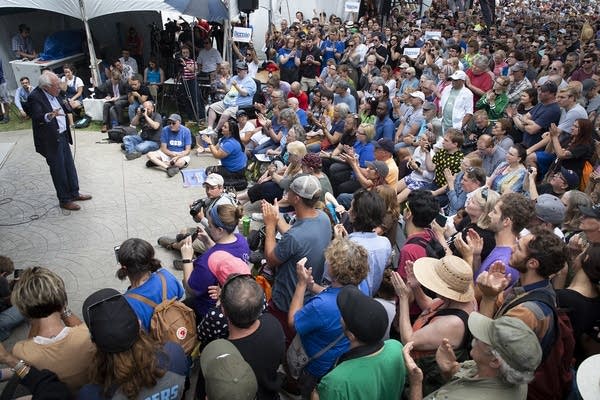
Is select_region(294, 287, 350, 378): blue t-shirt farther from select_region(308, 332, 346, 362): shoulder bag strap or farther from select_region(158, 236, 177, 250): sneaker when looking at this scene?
select_region(158, 236, 177, 250): sneaker

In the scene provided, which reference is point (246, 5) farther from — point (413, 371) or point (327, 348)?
point (413, 371)

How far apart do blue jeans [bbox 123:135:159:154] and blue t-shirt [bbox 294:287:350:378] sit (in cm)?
657

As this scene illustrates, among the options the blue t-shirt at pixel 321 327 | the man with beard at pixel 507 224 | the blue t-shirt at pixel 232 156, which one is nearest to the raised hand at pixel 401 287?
the blue t-shirt at pixel 321 327

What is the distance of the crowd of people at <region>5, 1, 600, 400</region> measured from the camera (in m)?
2.12

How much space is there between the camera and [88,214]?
21.0 feet

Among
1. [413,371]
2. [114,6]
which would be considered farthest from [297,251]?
[114,6]

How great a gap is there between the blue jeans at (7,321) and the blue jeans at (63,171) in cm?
259

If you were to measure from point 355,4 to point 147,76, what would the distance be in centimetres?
954

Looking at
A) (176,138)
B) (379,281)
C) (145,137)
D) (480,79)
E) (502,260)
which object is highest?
(480,79)

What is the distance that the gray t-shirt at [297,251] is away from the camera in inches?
132

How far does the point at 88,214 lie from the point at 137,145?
8.06 ft

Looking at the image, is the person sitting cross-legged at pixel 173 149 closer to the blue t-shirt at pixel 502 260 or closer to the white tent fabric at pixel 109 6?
the white tent fabric at pixel 109 6

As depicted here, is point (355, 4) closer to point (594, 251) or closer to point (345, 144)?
point (345, 144)

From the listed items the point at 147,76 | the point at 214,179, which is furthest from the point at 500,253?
the point at 147,76
